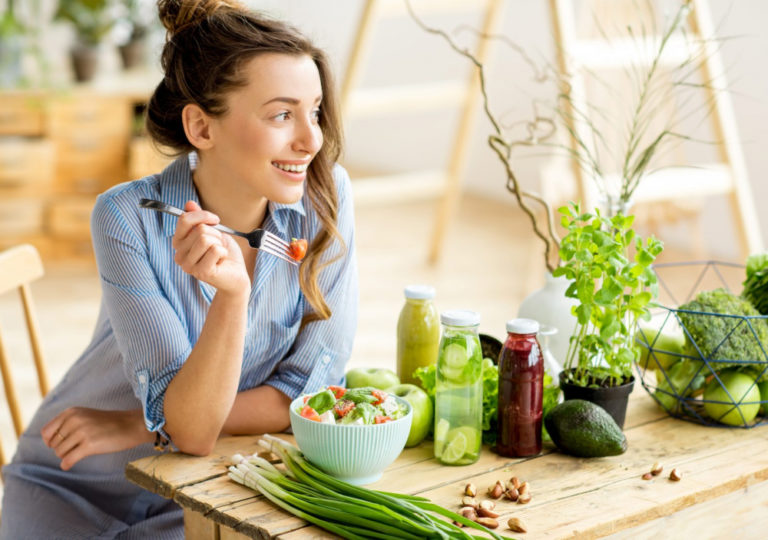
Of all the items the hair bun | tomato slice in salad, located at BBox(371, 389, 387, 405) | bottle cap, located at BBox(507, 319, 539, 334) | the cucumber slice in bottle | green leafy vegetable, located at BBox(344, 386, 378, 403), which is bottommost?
tomato slice in salad, located at BBox(371, 389, 387, 405)

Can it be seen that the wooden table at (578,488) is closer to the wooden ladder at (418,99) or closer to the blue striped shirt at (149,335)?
the blue striped shirt at (149,335)

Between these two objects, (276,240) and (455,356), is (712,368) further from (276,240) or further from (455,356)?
(276,240)

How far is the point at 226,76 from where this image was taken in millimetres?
1510

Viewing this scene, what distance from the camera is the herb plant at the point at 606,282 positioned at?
1.42 metres

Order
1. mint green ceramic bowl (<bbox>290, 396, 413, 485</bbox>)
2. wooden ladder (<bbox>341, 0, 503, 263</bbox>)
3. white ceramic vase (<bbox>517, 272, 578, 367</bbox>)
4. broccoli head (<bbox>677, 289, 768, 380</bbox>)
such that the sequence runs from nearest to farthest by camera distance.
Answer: mint green ceramic bowl (<bbox>290, 396, 413, 485</bbox>) → broccoli head (<bbox>677, 289, 768, 380</bbox>) → white ceramic vase (<bbox>517, 272, 578, 367</bbox>) → wooden ladder (<bbox>341, 0, 503, 263</bbox>)

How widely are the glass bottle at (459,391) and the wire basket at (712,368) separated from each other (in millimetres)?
343

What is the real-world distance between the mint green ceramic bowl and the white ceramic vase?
392 millimetres

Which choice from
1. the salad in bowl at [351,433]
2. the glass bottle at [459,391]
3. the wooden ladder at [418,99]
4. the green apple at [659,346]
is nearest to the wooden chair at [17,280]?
the salad in bowl at [351,433]

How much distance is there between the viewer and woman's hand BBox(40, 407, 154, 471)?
1537mm

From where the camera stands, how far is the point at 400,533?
1.15 m

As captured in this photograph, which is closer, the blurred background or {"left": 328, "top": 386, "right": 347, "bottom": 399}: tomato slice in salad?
{"left": 328, "top": 386, "right": 347, "bottom": 399}: tomato slice in salad

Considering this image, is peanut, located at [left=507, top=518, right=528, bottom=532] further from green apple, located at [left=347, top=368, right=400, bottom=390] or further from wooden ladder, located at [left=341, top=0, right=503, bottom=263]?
wooden ladder, located at [left=341, top=0, right=503, bottom=263]

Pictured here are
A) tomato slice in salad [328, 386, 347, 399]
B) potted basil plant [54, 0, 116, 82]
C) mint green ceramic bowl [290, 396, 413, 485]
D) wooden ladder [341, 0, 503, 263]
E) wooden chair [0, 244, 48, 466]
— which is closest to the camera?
mint green ceramic bowl [290, 396, 413, 485]

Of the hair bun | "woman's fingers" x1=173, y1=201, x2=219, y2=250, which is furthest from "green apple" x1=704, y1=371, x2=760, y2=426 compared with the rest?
the hair bun
